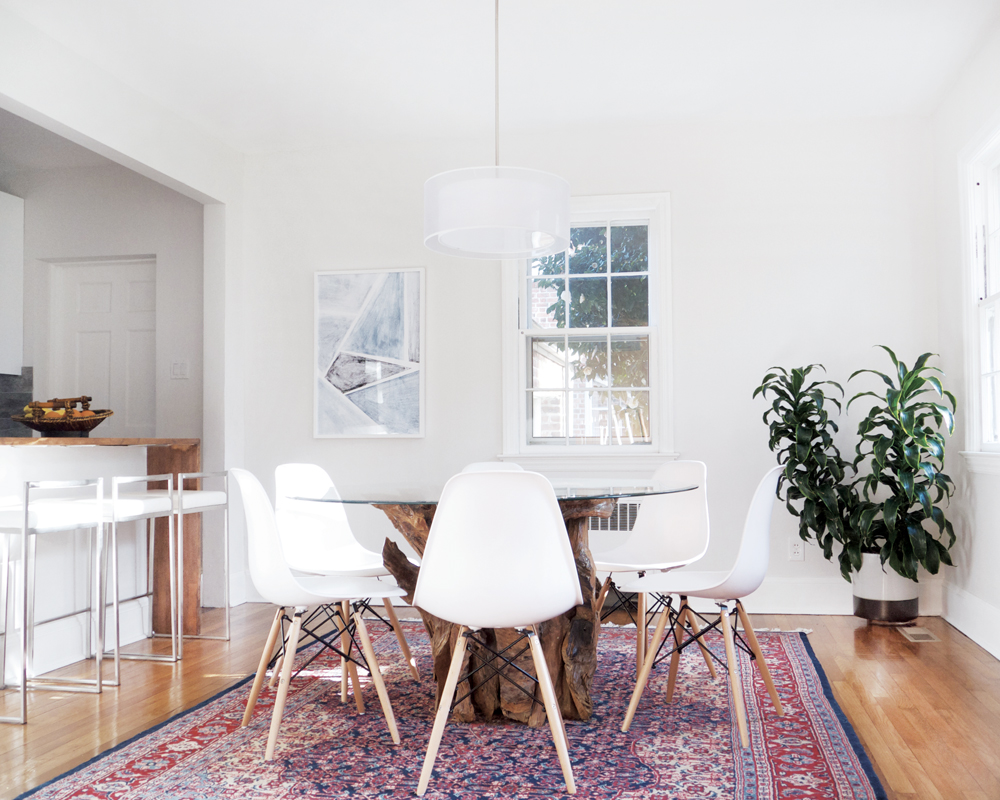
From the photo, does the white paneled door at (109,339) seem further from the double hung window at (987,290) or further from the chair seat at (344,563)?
the double hung window at (987,290)

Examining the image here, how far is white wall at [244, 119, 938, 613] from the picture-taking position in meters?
4.60

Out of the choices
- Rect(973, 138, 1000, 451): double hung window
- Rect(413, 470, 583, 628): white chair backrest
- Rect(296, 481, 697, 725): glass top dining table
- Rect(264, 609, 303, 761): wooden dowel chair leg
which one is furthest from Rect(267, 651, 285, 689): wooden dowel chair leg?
Rect(973, 138, 1000, 451): double hung window

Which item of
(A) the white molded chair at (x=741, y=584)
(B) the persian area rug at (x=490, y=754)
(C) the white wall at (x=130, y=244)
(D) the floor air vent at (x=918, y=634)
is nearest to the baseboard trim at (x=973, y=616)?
(D) the floor air vent at (x=918, y=634)

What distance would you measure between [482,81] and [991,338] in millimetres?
2785

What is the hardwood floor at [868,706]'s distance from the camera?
93.8 inches

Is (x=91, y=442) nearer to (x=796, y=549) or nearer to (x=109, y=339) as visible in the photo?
(x=109, y=339)

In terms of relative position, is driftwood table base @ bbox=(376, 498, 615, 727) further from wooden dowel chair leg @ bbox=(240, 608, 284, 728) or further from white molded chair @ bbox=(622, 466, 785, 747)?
wooden dowel chair leg @ bbox=(240, 608, 284, 728)

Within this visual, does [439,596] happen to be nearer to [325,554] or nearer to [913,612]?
[325,554]

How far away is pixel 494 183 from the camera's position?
2.85 m

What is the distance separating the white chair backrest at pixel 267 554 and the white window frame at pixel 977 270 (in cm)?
320

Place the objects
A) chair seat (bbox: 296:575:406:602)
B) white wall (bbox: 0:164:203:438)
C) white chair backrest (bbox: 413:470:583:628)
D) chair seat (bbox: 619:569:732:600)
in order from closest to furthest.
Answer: white chair backrest (bbox: 413:470:583:628) < chair seat (bbox: 296:575:406:602) < chair seat (bbox: 619:569:732:600) < white wall (bbox: 0:164:203:438)

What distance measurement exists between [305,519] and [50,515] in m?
0.93

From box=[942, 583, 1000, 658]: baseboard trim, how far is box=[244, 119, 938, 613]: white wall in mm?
500

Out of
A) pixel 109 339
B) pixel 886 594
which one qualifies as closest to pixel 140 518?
pixel 109 339
